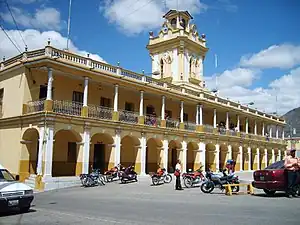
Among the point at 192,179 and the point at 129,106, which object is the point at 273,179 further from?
the point at 129,106

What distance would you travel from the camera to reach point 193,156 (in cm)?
3466

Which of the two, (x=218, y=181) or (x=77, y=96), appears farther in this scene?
(x=77, y=96)

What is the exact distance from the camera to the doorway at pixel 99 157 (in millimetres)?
25719

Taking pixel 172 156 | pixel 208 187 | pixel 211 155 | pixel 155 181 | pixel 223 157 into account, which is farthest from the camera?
pixel 223 157

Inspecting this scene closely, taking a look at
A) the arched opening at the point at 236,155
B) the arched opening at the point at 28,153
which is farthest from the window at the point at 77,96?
the arched opening at the point at 236,155

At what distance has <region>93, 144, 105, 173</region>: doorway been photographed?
25719 millimetres

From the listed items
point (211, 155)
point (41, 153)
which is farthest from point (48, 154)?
point (211, 155)

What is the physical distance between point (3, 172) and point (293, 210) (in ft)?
30.8

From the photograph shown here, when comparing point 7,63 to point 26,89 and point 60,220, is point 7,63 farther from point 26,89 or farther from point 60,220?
point 60,220

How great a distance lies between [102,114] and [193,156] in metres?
14.1

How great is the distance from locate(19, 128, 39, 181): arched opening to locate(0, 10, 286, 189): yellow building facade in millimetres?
61

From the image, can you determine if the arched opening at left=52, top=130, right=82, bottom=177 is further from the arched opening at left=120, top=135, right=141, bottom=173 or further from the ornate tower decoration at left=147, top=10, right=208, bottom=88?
the ornate tower decoration at left=147, top=10, right=208, bottom=88

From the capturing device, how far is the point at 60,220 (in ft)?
28.8

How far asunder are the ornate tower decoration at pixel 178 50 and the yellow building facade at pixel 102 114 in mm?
115
